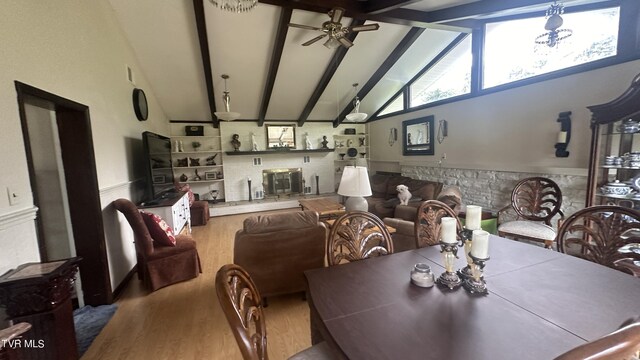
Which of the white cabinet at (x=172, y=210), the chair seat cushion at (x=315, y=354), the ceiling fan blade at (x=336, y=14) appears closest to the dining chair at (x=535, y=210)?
the chair seat cushion at (x=315, y=354)

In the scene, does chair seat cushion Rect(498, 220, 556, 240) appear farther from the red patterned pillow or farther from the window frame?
the red patterned pillow

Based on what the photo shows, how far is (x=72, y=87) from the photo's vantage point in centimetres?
216

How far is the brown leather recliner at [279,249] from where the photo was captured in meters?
2.20

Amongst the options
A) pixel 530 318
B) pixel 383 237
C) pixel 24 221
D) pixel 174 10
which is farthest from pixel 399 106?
pixel 24 221

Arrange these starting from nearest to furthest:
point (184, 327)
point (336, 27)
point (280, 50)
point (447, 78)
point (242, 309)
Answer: point (242, 309) → point (184, 327) → point (336, 27) → point (280, 50) → point (447, 78)

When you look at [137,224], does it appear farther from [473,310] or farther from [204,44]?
[473,310]

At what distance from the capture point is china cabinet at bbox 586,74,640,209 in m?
2.31

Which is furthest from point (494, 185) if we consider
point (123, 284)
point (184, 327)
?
point (123, 284)

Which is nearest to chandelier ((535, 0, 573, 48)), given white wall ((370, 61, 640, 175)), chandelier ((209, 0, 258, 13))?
white wall ((370, 61, 640, 175))

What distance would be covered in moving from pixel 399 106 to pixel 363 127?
164 centimetres

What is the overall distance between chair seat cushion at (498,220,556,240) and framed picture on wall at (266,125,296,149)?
5.26 meters

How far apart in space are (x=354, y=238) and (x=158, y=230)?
7.30ft

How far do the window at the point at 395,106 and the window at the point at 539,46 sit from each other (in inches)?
82.9

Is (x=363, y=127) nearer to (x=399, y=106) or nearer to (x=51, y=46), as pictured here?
(x=399, y=106)
